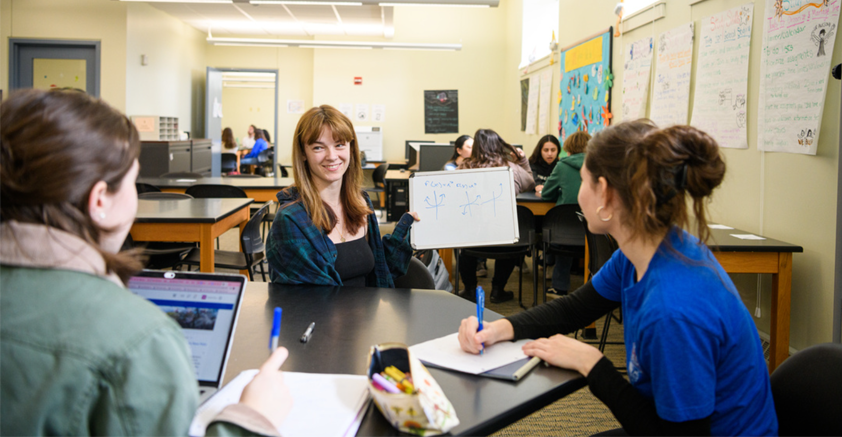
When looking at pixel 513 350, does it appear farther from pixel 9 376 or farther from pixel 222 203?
pixel 222 203

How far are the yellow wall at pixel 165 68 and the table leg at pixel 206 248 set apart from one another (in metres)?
5.37

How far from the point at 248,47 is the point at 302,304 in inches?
390

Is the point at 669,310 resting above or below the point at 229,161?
below

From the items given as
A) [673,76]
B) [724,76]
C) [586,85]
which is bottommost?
[724,76]

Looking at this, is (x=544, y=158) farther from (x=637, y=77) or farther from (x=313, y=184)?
(x=313, y=184)

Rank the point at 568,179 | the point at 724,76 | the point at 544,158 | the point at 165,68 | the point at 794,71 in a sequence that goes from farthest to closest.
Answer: the point at 165,68 < the point at 544,158 < the point at 568,179 < the point at 724,76 < the point at 794,71

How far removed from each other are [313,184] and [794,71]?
2247mm

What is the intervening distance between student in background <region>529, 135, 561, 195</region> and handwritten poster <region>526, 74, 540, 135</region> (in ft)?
6.98

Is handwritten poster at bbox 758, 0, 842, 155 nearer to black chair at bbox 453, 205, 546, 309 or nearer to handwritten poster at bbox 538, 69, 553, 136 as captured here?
black chair at bbox 453, 205, 546, 309

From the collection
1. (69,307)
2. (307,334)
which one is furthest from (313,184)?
(69,307)

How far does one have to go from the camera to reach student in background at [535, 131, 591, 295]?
3.93 meters

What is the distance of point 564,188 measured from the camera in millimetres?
3973

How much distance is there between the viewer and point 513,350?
4.04 feet

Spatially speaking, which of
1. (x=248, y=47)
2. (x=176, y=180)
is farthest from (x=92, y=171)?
(x=248, y=47)
